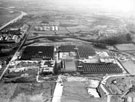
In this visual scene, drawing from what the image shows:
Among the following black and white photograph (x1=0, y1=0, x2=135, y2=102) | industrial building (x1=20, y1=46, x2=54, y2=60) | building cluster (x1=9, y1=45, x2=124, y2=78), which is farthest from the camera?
industrial building (x1=20, y1=46, x2=54, y2=60)

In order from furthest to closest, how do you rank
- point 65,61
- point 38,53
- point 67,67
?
point 38,53 < point 65,61 < point 67,67

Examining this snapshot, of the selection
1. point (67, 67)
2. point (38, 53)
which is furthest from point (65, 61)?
point (38, 53)

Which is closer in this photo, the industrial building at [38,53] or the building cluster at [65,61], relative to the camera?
the building cluster at [65,61]

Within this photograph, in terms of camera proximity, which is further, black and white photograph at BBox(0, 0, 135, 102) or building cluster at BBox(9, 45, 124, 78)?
building cluster at BBox(9, 45, 124, 78)

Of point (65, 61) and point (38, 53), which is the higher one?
point (38, 53)

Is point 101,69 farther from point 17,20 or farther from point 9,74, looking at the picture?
point 17,20

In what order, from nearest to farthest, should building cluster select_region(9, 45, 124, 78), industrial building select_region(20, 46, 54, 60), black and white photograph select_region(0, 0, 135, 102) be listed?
black and white photograph select_region(0, 0, 135, 102) → building cluster select_region(9, 45, 124, 78) → industrial building select_region(20, 46, 54, 60)

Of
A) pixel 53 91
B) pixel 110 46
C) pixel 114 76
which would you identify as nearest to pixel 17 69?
pixel 53 91

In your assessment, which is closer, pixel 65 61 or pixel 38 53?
pixel 65 61

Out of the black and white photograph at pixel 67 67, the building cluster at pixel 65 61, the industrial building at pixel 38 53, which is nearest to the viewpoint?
the black and white photograph at pixel 67 67

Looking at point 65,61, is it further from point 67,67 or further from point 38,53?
point 38,53

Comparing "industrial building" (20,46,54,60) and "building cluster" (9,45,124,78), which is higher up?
"industrial building" (20,46,54,60)
